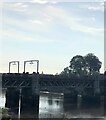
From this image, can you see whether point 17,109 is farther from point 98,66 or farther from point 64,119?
point 98,66

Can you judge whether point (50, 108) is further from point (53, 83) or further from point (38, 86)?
point (53, 83)

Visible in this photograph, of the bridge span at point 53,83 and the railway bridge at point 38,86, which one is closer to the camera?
the railway bridge at point 38,86

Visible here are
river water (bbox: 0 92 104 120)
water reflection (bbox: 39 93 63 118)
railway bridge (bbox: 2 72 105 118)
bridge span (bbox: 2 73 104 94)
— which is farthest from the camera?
bridge span (bbox: 2 73 104 94)

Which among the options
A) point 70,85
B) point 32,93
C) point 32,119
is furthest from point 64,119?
point 70,85

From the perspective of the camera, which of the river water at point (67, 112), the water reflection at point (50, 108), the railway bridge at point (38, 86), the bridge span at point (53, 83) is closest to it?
the water reflection at point (50, 108)

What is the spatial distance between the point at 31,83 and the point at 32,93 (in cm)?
283

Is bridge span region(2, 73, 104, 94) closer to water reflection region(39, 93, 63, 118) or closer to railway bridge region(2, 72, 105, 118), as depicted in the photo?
railway bridge region(2, 72, 105, 118)

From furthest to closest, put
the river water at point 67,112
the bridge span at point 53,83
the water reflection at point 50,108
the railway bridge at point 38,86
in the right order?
1. the bridge span at point 53,83
2. the railway bridge at point 38,86
3. the river water at point 67,112
4. the water reflection at point 50,108

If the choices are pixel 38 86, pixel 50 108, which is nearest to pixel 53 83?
pixel 38 86

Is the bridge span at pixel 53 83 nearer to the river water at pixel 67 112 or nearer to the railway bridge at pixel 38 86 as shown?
the railway bridge at pixel 38 86

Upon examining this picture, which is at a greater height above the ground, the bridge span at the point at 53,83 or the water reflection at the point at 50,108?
the bridge span at the point at 53,83

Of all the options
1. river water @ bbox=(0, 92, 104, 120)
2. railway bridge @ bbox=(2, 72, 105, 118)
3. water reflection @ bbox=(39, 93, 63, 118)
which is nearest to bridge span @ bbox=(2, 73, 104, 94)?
railway bridge @ bbox=(2, 72, 105, 118)

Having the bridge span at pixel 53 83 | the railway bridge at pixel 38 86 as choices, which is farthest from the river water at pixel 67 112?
the bridge span at pixel 53 83

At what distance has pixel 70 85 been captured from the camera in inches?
3159
